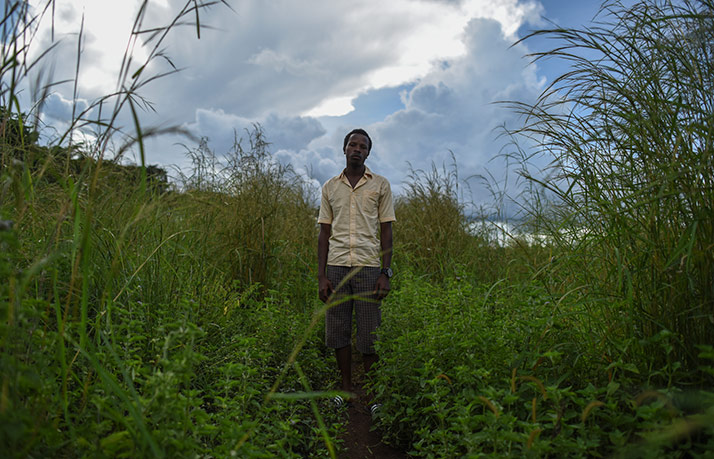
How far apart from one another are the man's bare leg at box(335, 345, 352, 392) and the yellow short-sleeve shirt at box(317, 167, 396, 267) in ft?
2.38

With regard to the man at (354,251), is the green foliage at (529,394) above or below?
below

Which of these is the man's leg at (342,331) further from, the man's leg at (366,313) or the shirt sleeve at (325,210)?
the shirt sleeve at (325,210)

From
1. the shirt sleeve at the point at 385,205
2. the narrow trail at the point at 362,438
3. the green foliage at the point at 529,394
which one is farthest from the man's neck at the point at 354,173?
the narrow trail at the point at 362,438

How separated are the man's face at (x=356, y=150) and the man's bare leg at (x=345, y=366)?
1575mm

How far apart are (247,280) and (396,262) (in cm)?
233

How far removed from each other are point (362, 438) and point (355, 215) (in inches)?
66.9

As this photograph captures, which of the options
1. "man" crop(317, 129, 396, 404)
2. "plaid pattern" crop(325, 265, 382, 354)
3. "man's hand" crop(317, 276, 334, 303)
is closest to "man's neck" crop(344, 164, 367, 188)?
"man" crop(317, 129, 396, 404)

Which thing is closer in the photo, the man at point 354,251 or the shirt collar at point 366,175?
the man at point 354,251

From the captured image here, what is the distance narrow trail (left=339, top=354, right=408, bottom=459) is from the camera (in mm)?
2846

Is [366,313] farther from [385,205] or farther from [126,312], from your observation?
[126,312]

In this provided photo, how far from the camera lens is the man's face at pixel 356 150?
12.7 ft

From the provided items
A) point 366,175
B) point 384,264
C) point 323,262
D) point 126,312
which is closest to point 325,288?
point 323,262

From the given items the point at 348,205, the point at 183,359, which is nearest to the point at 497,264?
the point at 348,205

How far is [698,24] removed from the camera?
7.36ft
